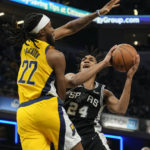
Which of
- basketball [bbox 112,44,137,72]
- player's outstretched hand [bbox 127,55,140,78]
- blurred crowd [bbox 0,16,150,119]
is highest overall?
basketball [bbox 112,44,137,72]

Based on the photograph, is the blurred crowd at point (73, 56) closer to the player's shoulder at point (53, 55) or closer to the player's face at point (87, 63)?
the player's face at point (87, 63)

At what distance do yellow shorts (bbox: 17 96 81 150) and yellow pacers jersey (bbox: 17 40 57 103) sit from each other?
0.06 metres

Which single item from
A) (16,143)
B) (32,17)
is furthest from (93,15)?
(16,143)

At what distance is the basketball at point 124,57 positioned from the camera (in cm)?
353

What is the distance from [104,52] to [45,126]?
477 cm

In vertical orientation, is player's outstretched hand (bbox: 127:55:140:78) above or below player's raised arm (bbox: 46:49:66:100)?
below

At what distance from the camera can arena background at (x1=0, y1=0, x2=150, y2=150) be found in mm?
6554

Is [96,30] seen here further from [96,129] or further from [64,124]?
[64,124]

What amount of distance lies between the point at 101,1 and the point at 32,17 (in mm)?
5989

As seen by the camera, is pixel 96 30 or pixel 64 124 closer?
pixel 64 124

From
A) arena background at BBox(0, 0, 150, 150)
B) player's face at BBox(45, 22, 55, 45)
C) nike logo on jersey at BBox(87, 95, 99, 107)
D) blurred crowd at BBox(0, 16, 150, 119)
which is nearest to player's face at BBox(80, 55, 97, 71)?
nike logo on jersey at BBox(87, 95, 99, 107)

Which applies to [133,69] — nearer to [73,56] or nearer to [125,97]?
[125,97]

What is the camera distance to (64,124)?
279 cm

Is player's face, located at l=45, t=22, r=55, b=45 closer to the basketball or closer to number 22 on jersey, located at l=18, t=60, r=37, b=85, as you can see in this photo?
number 22 on jersey, located at l=18, t=60, r=37, b=85
